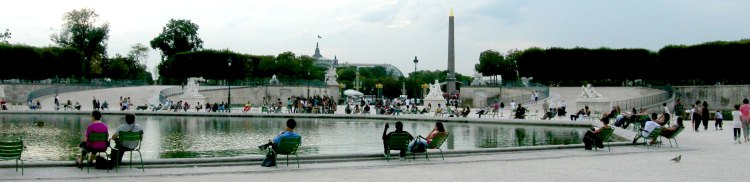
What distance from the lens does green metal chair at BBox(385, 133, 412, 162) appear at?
38.0ft

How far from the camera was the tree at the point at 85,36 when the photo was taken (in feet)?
221

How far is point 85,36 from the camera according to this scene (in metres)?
68.4

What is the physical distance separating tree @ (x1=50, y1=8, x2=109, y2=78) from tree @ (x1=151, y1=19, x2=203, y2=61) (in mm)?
5193

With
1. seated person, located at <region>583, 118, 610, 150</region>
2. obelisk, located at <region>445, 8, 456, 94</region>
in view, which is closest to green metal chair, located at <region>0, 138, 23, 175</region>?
seated person, located at <region>583, 118, 610, 150</region>

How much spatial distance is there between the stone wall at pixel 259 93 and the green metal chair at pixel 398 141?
150 ft

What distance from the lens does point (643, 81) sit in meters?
54.3

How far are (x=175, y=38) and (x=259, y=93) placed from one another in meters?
17.2

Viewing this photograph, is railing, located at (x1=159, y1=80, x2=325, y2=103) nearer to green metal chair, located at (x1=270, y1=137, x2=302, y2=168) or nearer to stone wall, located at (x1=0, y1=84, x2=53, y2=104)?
stone wall, located at (x1=0, y1=84, x2=53, y2=104)

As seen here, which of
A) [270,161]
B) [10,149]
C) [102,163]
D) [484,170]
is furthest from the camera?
[270,161]

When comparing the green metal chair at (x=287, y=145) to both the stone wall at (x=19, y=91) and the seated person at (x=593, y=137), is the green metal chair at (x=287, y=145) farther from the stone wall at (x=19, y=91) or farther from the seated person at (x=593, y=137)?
the stone wall at (x=19, y=91)

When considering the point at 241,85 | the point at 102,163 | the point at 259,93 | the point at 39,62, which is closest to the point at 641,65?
the point at 259,93

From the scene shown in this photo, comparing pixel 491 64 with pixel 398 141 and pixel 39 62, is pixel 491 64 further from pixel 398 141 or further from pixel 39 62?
pixel 398 141

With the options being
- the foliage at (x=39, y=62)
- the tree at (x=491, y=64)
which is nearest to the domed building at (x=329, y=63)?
the tree at (x=491, y=64)

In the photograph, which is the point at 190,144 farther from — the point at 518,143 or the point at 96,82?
the point at 96,82
